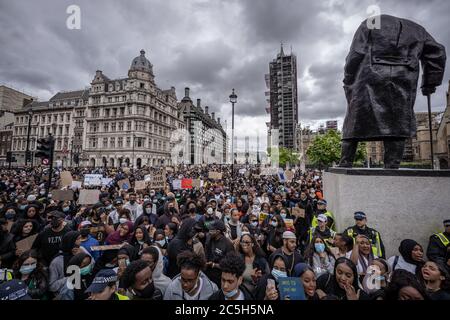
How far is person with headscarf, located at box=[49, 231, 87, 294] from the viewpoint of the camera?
312cm

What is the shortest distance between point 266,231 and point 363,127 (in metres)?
A: 3.55

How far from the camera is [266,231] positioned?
5.17 meters

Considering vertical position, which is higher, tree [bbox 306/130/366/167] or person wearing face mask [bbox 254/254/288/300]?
tree [bbox 306/130/366/167]

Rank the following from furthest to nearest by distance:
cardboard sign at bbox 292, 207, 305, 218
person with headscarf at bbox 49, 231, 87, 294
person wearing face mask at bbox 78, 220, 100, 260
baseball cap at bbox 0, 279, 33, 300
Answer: cardboard sign at bbox 292, 207, 305, 218, person wearing face mask at bbox 78, 220, 100, 260, person with headscarf at bbox 49, 231, 87, 294, baseball cap at bbox 0, 279, 33, 300

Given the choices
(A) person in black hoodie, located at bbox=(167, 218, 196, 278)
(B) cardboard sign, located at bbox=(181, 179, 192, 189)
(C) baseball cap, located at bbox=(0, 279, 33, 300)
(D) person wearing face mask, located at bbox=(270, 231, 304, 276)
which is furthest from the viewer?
(B) cardboard sign, located at bbox=(181, 179, 192, 189)

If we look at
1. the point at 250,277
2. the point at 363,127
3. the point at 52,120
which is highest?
the point at 52,120

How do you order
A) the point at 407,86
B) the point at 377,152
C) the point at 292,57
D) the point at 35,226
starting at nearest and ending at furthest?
the point at 35,226, the point at 407,86, the point at 377,152, the point at 292,57

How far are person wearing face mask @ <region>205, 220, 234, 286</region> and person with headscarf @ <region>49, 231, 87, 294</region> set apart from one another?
2.21 metres

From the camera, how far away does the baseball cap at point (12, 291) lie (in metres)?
2.23

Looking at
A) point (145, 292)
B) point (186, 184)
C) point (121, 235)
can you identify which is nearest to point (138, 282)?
point (145, 292)

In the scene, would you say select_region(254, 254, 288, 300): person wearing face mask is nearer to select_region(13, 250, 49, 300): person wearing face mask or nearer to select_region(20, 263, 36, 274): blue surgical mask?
select_region(13, 250, 49, 300): person wearing face mask

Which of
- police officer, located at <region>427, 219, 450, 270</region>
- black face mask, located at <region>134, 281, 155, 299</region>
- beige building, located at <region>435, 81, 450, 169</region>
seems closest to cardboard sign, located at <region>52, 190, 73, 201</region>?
black face mask, located at <region>134, 281, 155, 299</region>
